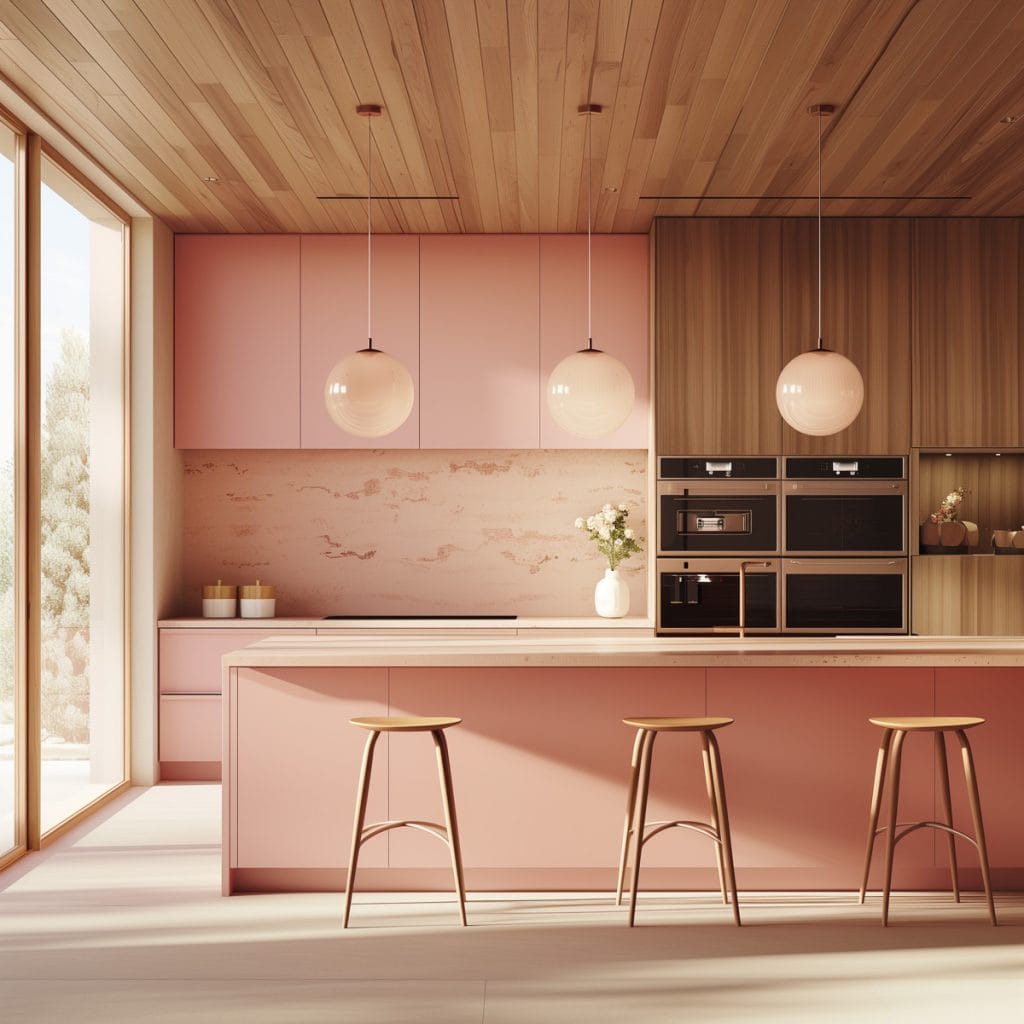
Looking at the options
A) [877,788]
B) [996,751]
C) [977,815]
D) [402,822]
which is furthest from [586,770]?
[996,751]

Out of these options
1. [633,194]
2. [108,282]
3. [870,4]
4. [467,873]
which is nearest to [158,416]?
[108,282]

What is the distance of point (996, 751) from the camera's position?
3664 mm

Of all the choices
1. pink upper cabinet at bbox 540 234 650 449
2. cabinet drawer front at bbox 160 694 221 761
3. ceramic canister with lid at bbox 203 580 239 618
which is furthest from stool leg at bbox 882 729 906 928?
ceramic canister with lid at bbox 203 580 239 618

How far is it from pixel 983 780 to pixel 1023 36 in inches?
97.0

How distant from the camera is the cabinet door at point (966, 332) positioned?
17.2 ft

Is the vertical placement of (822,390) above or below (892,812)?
above

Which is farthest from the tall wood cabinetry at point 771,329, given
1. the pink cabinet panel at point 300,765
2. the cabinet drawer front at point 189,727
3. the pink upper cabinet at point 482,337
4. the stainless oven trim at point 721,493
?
the cabinet drawer front at point 189,727

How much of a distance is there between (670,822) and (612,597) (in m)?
2.17

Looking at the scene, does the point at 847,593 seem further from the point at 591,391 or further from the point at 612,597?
the point at 591,391

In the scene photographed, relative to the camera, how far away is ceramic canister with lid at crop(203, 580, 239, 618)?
5.50 metres

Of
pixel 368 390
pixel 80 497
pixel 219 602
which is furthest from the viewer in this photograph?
pixel 219 602

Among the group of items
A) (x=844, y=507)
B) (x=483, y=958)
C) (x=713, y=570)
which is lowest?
(x=483, y=958)

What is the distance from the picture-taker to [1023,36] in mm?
3320

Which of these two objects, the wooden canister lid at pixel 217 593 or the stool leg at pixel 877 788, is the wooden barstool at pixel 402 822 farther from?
the wooden canister lid at pixel 217 593
